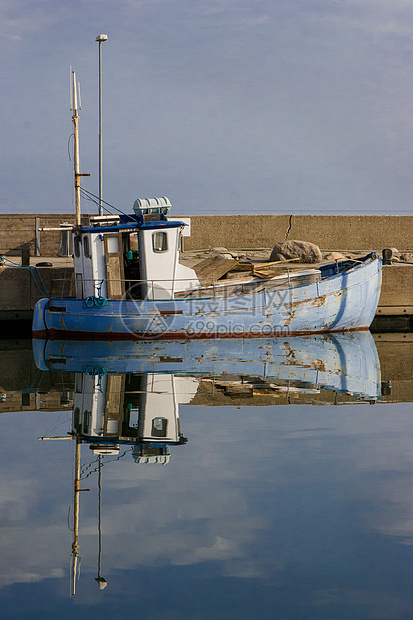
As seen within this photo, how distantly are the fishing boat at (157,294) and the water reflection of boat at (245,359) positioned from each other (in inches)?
12.2

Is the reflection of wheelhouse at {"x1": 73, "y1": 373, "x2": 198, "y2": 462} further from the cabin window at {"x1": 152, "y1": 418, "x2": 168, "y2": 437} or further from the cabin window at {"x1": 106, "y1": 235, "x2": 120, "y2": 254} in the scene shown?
the cabin window at {"x1": 106, "y1": 235, "x2": 120, "y2": 254}

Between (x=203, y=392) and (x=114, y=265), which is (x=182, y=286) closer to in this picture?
(x=114, y=265)

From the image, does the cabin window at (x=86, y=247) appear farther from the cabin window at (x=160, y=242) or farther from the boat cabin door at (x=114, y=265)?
the cabin window at (x=160, y=242)

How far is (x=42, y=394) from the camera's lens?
35.6 feet

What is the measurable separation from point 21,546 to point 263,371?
A: 748 centimetres

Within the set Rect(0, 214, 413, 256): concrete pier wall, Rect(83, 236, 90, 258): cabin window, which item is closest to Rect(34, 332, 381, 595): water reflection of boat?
Rect(83, 236, 90, 258): cabin window

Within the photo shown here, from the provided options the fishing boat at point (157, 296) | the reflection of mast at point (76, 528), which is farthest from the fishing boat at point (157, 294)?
the reflection of mast at point (76, 528)

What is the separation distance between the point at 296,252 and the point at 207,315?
4.40m

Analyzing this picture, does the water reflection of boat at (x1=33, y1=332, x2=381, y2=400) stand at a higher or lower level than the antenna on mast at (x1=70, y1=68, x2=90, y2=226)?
lower

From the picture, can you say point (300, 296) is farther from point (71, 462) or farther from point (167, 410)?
point (71, 462)

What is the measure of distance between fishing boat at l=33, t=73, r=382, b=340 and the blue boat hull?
0.02 meters

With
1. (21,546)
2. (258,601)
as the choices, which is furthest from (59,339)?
(258,601)

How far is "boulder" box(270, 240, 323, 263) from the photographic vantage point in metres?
19.1

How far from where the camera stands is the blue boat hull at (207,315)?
15.5 meters
